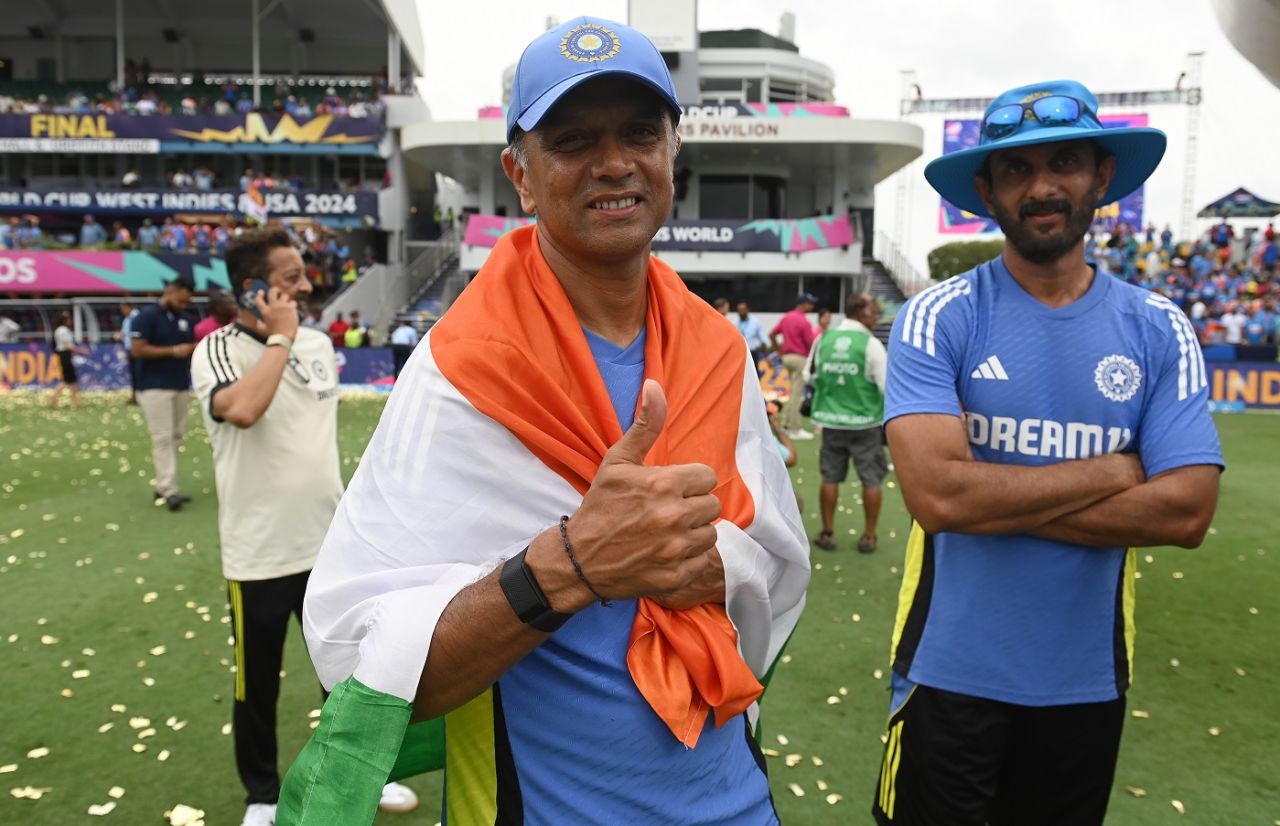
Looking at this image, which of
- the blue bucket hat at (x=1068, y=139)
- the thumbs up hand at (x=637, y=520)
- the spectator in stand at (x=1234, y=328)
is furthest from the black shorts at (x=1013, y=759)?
the spectator in stand at (x=1234, y=328)

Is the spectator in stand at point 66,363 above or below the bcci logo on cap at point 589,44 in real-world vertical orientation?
below

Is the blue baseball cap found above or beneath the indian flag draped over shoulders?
above

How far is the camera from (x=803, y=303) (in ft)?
40.3

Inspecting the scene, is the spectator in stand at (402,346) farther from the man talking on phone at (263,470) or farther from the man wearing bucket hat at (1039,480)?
the man wearing bucket hat at (1039,480)

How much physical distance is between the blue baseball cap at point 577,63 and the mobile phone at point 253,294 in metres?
2.32

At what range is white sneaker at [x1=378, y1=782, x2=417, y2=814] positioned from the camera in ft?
11.6

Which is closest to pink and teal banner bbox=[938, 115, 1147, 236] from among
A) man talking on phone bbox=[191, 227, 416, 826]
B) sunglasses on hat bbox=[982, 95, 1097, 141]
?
man talking on phone bbox=[191, 227, 416, 826]

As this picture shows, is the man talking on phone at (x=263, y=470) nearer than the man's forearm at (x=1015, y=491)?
No

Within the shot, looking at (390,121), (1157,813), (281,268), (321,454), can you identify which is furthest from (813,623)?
(390,121)

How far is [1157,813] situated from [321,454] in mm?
3621

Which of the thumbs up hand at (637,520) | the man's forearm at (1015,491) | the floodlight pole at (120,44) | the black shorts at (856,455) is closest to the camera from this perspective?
the thumbs up hand at (637,520)

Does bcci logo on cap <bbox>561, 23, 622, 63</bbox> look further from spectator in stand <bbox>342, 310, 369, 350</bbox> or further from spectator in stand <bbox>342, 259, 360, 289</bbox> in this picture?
spectator in stand <bbox>342, 259, 360, 289</bbox>

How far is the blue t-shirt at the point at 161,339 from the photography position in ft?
28.8

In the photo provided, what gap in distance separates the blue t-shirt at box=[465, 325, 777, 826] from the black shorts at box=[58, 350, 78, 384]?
1816 centimetres
